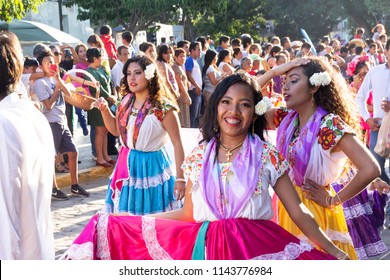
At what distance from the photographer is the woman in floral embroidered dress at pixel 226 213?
3.87 meters

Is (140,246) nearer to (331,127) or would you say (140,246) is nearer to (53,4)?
(331,127)

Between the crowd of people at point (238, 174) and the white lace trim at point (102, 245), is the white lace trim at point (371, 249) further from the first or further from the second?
the white lace trim at point (102, 245)

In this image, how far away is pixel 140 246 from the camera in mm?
4020

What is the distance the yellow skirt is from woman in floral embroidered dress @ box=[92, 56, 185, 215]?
1.69m

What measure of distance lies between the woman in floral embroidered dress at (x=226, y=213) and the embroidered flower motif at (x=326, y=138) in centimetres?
68

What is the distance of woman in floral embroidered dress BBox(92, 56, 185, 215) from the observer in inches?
253

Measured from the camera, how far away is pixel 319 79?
4789 mm

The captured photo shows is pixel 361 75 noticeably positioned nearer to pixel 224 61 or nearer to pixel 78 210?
pixel 78 210

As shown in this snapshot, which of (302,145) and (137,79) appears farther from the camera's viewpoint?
(137,79)

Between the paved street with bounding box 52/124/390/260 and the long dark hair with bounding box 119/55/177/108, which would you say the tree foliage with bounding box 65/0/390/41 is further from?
the long dark hair with bounding box 119/55/177/108

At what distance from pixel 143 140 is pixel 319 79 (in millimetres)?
2054

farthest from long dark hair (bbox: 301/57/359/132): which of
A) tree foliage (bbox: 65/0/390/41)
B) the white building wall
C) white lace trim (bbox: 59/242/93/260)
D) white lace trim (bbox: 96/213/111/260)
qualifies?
the white building wall

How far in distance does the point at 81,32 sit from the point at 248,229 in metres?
36.9

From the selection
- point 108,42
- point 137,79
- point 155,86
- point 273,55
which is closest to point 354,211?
point 155,86
